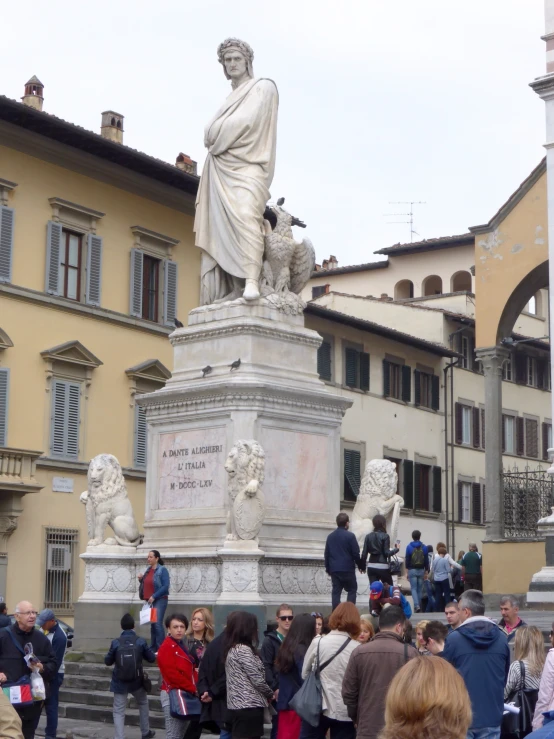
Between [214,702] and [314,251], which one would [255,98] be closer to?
[314,251]

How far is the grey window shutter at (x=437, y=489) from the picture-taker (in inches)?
1929

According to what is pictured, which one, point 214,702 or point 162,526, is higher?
point 162,526

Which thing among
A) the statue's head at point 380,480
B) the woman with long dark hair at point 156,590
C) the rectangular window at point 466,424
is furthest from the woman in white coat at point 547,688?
the rectangular window at point 466,424

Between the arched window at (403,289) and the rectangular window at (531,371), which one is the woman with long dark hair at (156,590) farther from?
the arched window at (403,289)

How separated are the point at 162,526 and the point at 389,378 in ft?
106

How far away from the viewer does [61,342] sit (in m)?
34.4

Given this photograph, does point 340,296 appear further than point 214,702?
Yes

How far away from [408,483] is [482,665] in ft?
129

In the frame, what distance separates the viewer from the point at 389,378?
1896 inches

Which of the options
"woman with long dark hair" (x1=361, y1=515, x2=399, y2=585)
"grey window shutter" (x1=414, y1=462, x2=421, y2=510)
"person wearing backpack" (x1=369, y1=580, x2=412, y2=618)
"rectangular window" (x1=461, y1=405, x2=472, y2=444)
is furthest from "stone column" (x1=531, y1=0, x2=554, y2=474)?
"rectangular window" (x1=461, y1=405, x2=472, y2=444)

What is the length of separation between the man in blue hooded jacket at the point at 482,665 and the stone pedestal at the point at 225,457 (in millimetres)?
6313

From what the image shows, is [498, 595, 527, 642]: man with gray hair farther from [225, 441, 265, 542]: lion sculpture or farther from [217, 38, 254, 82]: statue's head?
[217, 38, 254, 82]: statue's head

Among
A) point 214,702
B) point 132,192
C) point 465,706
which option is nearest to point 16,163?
point 132,192

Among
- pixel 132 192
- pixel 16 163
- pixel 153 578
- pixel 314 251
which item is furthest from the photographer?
pixel 132 192
